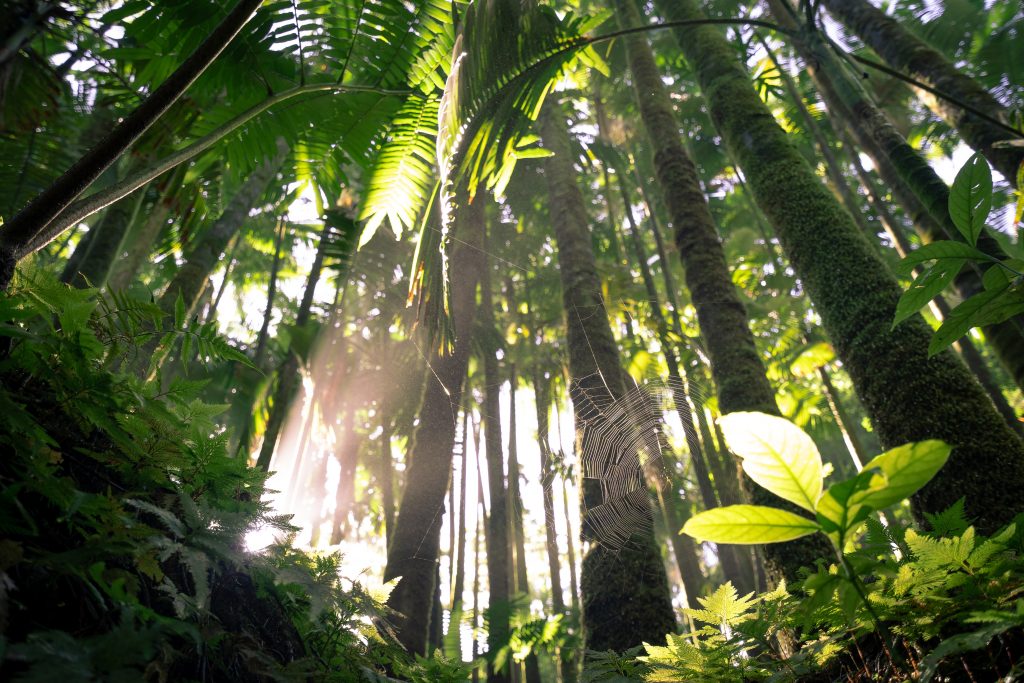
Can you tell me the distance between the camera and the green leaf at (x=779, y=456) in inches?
29.3

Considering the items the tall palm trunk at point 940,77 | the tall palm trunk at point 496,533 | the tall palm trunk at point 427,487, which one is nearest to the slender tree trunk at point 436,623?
the tall palm trunk at point 496,533

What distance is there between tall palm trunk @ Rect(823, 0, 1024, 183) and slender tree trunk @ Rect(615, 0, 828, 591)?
1.21 metres

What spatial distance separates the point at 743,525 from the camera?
0.77 m

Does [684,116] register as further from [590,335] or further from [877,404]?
[877,404]

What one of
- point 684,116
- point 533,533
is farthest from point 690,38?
point 533,533

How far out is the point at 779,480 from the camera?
2.46 feet

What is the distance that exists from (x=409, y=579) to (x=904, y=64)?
4503 millimetres

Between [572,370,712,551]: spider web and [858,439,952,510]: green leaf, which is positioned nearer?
[858,439,952,510]: green leaf

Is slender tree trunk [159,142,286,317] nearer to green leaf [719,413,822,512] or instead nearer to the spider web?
the spider web

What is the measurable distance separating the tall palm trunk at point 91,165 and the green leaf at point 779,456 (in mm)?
1387

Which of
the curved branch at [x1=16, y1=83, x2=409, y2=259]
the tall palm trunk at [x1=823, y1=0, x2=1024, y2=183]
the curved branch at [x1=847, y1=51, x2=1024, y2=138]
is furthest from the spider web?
the curved branch at [x1=16, y1=83, x2=409, y2=259]

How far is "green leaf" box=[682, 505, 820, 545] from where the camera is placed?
75 centimetres

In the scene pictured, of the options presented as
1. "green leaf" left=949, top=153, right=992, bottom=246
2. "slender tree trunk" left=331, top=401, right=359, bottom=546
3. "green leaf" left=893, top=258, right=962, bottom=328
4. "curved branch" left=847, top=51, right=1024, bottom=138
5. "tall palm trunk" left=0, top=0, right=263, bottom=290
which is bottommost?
"green leaf" left=893, top=258, right=962, bottom=328

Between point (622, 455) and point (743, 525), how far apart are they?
275cm
